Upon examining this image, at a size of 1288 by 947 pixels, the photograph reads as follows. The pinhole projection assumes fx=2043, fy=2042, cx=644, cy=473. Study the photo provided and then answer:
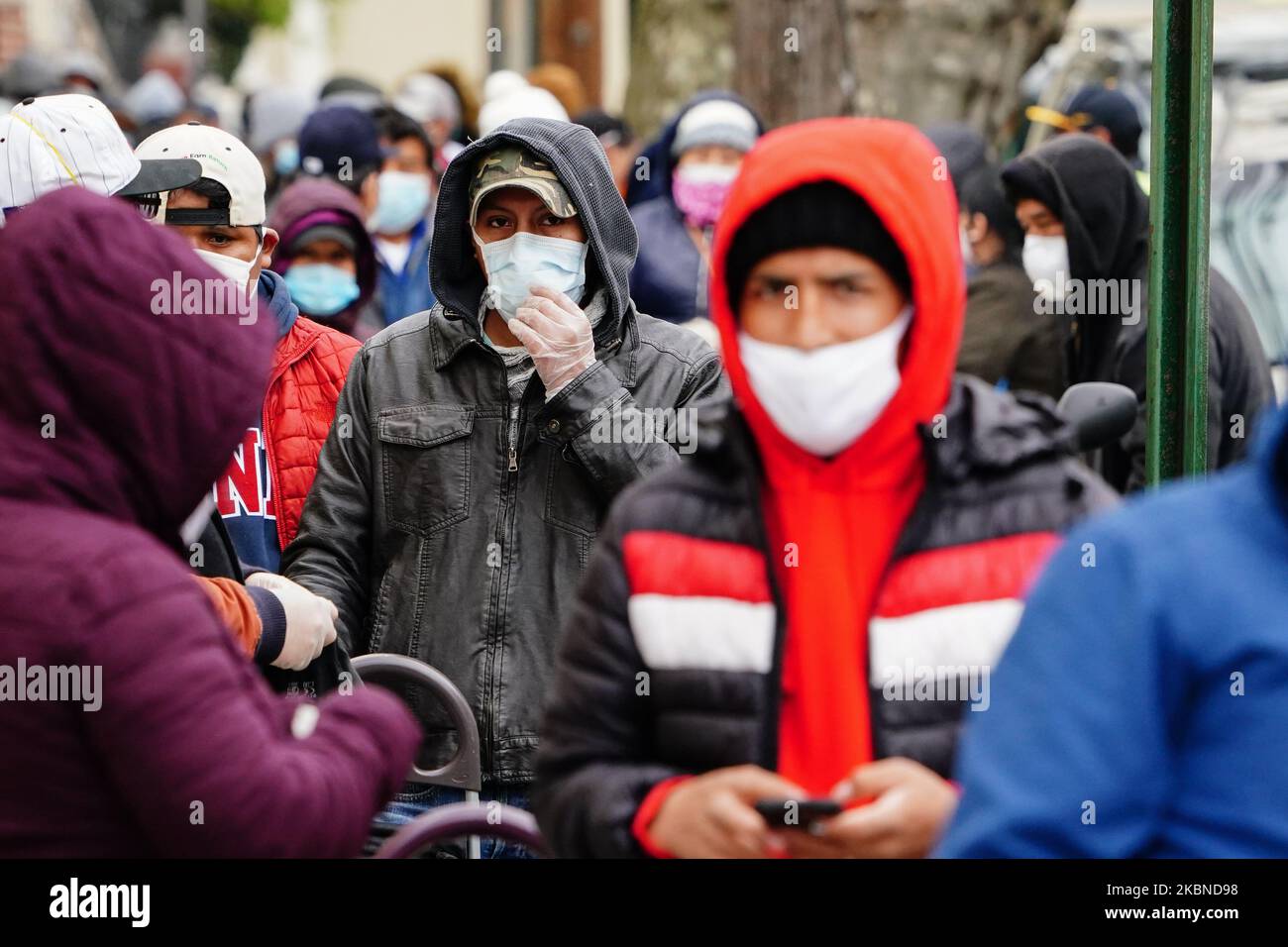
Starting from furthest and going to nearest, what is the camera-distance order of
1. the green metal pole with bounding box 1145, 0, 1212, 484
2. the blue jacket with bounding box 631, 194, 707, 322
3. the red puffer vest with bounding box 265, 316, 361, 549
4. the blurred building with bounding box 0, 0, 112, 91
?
the blurred building with bounding box 0, 0, 112, 91 < the blue jacket with bounding box 631, 194, 707, 322 < the red puffer vest with bounding box 265, 316, 361, 549 < the green metal pole with bounding box 1145, 0, 1212, 484

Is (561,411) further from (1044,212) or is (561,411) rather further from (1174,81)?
(1044,212)

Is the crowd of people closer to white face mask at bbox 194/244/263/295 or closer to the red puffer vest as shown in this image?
the red puffer vest

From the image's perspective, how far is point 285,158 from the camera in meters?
10.7

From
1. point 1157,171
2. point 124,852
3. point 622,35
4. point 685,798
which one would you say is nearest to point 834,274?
point 685,798

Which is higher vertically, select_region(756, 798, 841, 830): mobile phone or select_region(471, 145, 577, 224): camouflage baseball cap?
select_region(471, 145, 577, 224): camouflage baseball cap

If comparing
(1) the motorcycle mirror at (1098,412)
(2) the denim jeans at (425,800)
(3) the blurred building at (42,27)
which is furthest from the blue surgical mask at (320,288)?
(3) the blurred building at (42,27)

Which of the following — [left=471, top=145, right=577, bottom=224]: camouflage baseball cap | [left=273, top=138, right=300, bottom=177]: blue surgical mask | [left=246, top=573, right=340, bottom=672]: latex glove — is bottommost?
[left=246, top=573, right=340, bottom=672]: latex glove

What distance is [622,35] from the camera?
87.8ft

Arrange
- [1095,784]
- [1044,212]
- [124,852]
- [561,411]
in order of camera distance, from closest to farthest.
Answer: [1095,784]
[124,852]
[561,411]
[1044,212]

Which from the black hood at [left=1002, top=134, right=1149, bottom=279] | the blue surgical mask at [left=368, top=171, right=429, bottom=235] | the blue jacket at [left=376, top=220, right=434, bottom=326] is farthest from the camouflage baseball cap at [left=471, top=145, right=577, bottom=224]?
the blue surgical mask at [left=368, top=171, right=429, bottom=235]

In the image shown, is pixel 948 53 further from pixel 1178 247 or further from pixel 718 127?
pixel 1178 247

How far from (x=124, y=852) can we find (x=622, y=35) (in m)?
25.1

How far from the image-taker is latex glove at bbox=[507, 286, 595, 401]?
3.94 m

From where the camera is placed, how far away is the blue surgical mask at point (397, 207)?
27.8 feet
